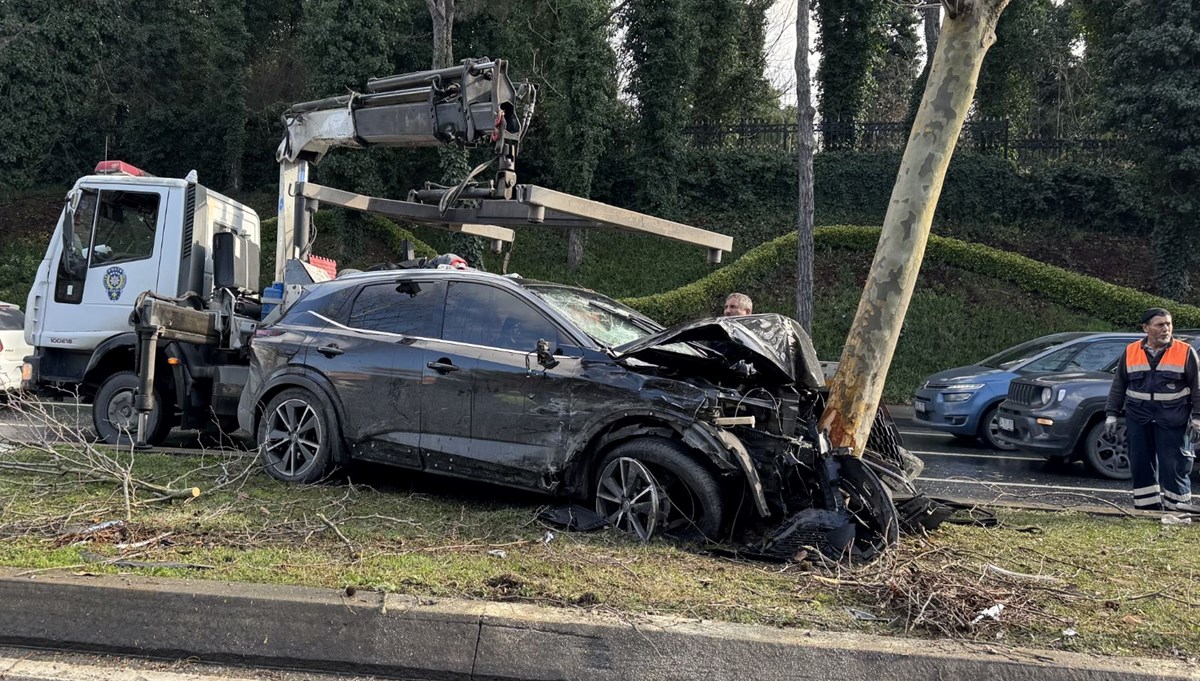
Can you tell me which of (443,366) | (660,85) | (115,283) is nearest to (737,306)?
(443,366)

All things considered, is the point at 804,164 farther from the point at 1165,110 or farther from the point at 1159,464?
the point at 1159,464

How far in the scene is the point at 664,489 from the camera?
5.44 metres

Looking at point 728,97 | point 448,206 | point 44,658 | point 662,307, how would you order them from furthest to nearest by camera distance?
point 728,97 → point 662,307 → point 448,206 → point 44,658

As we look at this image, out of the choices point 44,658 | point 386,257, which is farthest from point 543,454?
point 386,257

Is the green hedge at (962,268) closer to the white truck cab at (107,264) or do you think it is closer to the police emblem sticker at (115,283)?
the white truck cab at (107,264)

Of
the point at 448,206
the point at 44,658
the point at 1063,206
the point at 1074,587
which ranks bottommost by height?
the point at 44,658

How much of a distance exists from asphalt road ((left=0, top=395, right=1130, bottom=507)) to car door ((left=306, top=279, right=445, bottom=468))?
2.03m

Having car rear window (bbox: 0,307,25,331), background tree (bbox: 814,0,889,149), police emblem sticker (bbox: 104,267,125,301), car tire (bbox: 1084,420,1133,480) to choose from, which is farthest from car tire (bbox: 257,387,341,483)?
background tree (bbox: 814,0,889,149)

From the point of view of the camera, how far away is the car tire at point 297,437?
663cm

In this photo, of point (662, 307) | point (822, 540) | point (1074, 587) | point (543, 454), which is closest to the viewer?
point (1074, 587)

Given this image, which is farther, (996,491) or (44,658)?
(996,491)

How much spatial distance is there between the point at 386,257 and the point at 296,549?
1799 centimetres

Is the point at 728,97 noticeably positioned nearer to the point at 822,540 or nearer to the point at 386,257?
the point at 386,257

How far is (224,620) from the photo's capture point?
3.99 m
